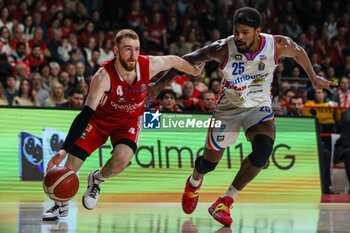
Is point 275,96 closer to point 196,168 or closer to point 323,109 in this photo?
point 323,109

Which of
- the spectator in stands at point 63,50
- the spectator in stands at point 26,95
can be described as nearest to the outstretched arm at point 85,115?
the spectator in stands at point 26,95

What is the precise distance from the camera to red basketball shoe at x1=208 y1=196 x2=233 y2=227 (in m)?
5.20

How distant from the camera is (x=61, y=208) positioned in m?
5.41

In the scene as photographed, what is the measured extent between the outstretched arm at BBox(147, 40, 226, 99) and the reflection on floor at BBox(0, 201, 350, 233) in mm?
1289

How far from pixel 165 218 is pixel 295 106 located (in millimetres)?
4732

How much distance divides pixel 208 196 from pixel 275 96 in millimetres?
3741

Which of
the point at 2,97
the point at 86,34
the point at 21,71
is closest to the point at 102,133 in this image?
the point at 2,97

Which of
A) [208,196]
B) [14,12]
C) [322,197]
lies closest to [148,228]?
[208,196]

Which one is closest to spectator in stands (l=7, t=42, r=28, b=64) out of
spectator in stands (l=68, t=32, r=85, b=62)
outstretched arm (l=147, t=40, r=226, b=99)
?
spectator in stands (l=68, t=32, r=85, b=62)

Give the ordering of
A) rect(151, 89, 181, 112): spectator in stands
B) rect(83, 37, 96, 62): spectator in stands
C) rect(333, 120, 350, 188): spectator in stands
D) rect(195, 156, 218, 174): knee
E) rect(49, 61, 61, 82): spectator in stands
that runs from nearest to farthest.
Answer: rect(195, 156, 218, 174): knee → rect(151, 89, 181, 112): spectator in stands → rect(333, 120, 350, 188): spectator in stands → rect(49, 61, 61, 82): spectator in stands → rect(83, 37, 96, 62): spectator in stands

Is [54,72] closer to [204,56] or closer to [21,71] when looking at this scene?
[21,71]

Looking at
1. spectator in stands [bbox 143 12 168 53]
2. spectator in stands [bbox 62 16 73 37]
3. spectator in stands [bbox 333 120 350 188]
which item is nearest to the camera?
spectator in stands [bbox 333 120 350 188]

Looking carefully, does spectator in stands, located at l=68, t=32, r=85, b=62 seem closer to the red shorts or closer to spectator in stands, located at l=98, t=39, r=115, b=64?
spectator in stands, located at l=98, t=39, r=115, b=64

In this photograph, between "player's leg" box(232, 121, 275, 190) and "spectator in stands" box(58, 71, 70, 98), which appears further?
"spectator in stands" box(58, 71, 70, 98)
